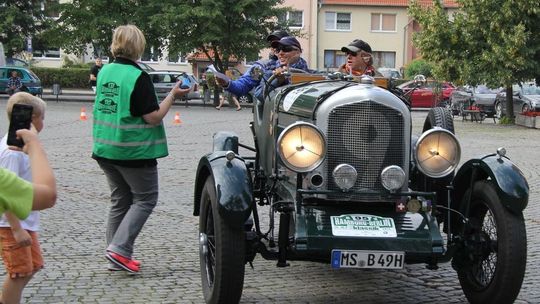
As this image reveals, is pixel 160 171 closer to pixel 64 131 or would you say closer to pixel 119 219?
pixel 119 219

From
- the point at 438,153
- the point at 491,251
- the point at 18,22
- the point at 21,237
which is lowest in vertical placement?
the point at 491,251

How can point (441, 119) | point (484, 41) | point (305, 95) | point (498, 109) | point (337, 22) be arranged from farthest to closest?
point (337, 22) < point (498, 109) < point (484, 41) < point (441, 119) < point (305, 95)

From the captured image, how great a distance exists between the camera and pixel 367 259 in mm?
4613

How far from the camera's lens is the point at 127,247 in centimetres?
585

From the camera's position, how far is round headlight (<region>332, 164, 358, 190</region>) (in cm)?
488

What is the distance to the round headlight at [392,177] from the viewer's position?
4.96 metres

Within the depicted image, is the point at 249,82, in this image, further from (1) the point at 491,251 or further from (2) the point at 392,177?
(1) the point at 491,251

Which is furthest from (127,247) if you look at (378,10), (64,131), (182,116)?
(378,10)

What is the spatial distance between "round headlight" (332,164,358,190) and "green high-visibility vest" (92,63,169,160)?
1.61 metres

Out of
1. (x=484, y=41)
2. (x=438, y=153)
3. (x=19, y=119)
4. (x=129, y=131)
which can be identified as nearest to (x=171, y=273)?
(x=129, y=131)

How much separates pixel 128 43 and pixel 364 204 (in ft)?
7.32

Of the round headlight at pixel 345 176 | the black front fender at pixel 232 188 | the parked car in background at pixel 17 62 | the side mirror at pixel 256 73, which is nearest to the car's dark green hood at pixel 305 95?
the side mirror at pixel 256 73

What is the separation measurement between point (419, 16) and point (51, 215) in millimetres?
20698

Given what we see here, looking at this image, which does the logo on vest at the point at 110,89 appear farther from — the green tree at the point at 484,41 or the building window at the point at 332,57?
the building window at the point at 332,57
